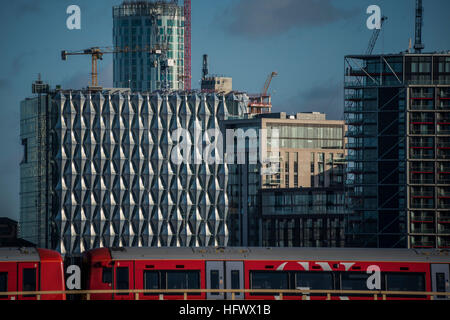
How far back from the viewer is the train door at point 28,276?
67.6m

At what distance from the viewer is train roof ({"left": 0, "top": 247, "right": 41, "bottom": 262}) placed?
68062mm

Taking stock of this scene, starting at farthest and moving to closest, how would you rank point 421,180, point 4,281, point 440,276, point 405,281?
point 421,180 < point 440,276 < point 405,281 < point 4,281

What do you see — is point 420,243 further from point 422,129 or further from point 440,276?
point 440,276

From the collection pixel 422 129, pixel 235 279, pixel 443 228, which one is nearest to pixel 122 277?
pixel 235 279

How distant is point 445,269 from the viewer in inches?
2773

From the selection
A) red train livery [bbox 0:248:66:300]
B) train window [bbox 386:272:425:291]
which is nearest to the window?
red train livery [bbox 0:248:66:300]

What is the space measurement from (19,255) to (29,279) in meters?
1.78

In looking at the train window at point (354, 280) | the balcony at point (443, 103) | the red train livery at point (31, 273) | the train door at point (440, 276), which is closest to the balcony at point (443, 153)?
the balcony at point (443, 103)

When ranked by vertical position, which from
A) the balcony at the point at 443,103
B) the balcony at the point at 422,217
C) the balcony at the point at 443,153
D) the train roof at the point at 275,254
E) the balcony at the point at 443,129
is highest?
the balcony at the point at 443,103

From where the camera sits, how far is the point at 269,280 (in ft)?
228

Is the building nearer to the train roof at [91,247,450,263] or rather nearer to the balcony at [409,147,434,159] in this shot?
the balcony at [409,147,434,159]

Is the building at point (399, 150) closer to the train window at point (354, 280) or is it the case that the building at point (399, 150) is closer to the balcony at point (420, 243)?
the balcony at point (420, 243)
